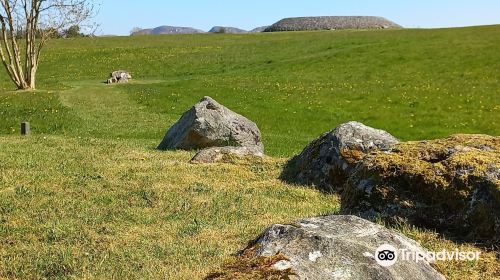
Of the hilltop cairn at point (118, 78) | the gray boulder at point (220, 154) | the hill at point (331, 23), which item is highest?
the hill at point (331, 23)

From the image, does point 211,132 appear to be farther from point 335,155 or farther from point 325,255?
point 325,255

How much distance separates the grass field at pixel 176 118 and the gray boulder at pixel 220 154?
1.85 ft

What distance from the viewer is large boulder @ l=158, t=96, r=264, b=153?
59.0 feet

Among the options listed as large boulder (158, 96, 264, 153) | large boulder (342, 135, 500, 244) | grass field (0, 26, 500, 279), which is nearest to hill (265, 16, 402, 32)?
grass field (0, 26, 500, 279)

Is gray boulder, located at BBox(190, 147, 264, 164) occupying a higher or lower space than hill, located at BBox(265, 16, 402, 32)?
lower

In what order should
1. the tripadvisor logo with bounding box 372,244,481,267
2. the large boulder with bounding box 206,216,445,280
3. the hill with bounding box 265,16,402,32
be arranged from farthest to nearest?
the hill with bounding box 265,16,402,32 → the tripadvisor logo with bounding box 372,244,481,267 → the large boulder with bounding box 206,216,445,280

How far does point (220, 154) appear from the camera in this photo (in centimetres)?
1530

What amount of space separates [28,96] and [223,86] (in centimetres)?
1332

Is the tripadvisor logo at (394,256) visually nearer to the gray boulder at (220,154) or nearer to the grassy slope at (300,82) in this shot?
the gray boulder at (220,154)

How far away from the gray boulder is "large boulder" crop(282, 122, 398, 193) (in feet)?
7.46

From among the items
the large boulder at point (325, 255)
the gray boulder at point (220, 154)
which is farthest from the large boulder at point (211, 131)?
the large boulder at point (325, 255)

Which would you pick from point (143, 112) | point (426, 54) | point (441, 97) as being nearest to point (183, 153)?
point (143, 112)

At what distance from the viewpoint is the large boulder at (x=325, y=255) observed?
15.9ft

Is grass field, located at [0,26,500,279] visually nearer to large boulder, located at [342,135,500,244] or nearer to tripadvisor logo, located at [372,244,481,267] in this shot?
large boulder, located at [342,135,500,244]
